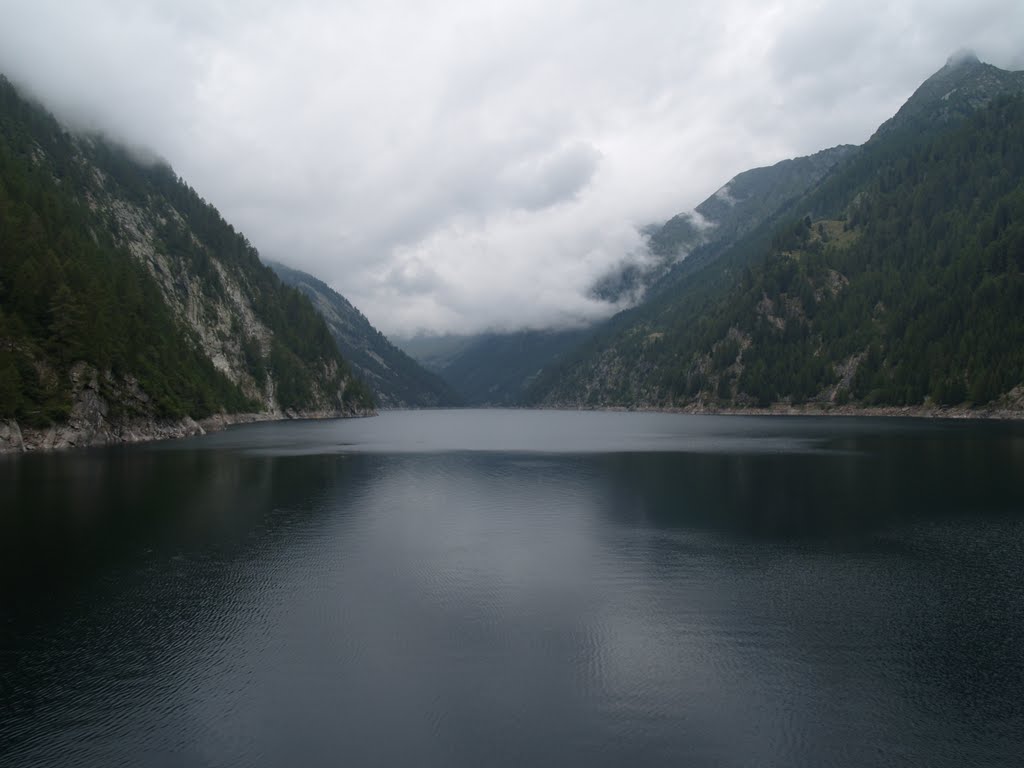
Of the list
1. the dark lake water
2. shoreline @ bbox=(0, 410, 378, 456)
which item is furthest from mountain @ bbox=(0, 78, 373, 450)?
the dark lake water

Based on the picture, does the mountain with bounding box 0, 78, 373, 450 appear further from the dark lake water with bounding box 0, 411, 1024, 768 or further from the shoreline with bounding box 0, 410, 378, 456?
the dark lake water with bounding box 0, 411, 1024, 768

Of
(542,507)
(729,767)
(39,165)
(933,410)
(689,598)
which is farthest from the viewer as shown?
(933,410)

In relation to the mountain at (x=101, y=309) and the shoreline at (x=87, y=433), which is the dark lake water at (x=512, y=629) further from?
the mountain at (x=101, y=309)

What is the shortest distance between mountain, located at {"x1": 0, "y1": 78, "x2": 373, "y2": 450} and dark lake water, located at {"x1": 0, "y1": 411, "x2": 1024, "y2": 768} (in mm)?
40213

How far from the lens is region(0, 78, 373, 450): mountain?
3327 inches

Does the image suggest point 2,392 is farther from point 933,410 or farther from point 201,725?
point 933,410

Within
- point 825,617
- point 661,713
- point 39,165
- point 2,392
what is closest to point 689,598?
point 825,617

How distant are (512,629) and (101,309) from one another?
333ft

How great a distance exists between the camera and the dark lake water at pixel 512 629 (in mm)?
16656

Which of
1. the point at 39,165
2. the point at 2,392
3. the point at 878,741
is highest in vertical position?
the point at 39,165

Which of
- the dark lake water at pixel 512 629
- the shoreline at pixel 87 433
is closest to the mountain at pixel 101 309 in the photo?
the shoreline at pixel 87 433

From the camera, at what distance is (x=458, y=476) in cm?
7125

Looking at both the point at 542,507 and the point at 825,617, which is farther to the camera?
Answer: the point at 542,507

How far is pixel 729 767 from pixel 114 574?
95.6ft
